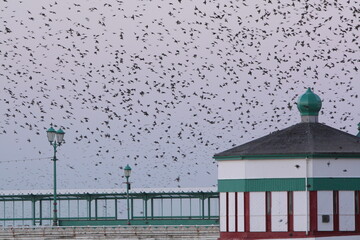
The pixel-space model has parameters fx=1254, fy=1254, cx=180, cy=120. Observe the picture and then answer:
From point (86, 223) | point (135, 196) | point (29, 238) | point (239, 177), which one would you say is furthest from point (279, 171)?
point (135, 196)

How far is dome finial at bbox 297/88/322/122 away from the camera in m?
60.6

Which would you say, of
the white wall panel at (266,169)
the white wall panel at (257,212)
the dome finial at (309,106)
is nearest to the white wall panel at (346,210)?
the white wall panel at (266,169)

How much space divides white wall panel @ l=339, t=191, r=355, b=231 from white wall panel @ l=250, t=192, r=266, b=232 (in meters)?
3.58

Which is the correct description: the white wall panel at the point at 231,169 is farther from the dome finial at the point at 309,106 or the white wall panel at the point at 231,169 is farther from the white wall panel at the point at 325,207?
the dome finial at the point at 309,106

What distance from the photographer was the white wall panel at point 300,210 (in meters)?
57.8

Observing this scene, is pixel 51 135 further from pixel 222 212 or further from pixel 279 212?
pixel 279 212

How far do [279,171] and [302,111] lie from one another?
468 cm

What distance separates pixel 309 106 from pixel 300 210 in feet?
19.5

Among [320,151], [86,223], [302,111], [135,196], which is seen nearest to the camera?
[320,151]

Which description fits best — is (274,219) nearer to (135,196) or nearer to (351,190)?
(351,190)

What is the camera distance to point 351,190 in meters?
58.3

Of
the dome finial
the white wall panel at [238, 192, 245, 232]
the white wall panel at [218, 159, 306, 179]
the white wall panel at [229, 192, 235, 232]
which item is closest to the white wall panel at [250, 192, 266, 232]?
the white wall panel at [238, 192, 245, 232]

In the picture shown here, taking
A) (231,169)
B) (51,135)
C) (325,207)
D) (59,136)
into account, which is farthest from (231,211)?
(51,135)

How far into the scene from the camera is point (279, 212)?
5822 centimetres
